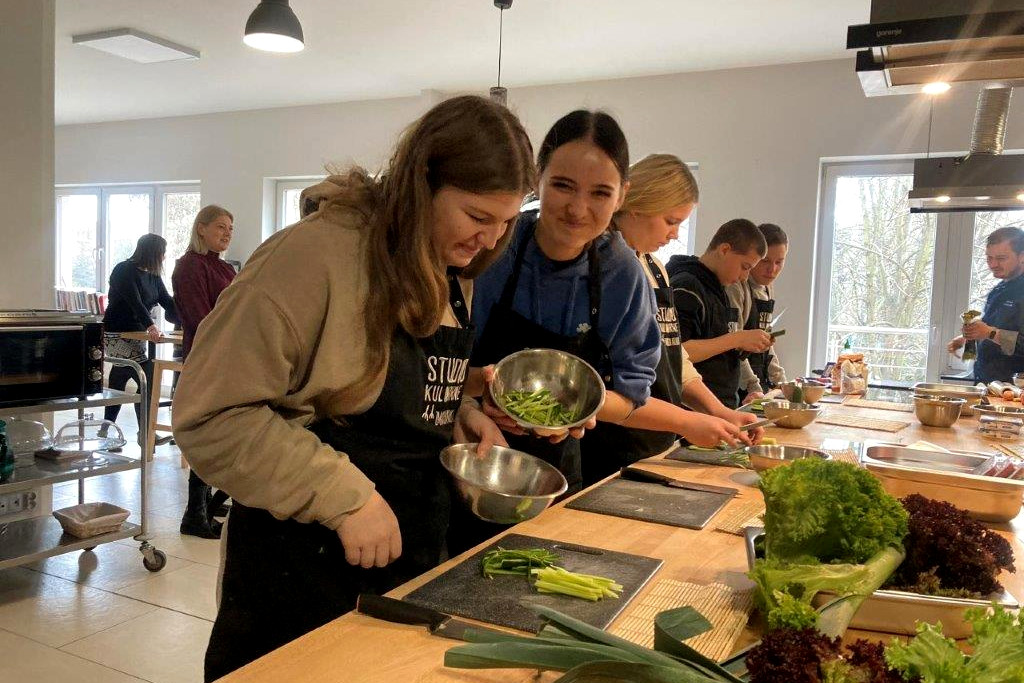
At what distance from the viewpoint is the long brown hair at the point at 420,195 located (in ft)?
4.10

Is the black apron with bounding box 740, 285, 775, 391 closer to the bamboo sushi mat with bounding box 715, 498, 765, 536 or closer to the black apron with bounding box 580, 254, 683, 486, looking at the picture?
the black apron with bounding box 580, 254, 683, 486

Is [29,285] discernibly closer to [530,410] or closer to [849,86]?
[530,410]

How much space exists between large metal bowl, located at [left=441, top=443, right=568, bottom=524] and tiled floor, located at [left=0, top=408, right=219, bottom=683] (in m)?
1.75

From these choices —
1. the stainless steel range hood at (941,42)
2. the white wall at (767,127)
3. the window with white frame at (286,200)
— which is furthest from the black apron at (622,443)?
the window with white frame at (286,200)

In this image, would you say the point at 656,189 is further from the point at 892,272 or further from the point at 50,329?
the point at 892,272

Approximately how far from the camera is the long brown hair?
4.10 ft

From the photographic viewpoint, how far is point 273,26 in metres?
3.98

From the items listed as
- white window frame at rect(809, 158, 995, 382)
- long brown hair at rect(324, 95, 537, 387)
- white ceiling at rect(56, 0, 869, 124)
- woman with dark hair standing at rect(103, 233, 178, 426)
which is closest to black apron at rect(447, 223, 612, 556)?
long brown hair at rect(324, 95, 537, 387)

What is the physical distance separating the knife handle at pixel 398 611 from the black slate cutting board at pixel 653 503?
62 cm

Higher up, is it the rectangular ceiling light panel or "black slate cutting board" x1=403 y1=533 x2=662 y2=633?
the rectangular ceiling light panel

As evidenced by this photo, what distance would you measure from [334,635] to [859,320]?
19.3 ft

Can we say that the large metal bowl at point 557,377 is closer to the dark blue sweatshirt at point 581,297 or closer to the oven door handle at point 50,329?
the dark blue sweatshirt at point 581,297

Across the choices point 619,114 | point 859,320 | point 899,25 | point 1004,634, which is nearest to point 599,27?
point 619,114

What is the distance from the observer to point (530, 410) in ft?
5.08
